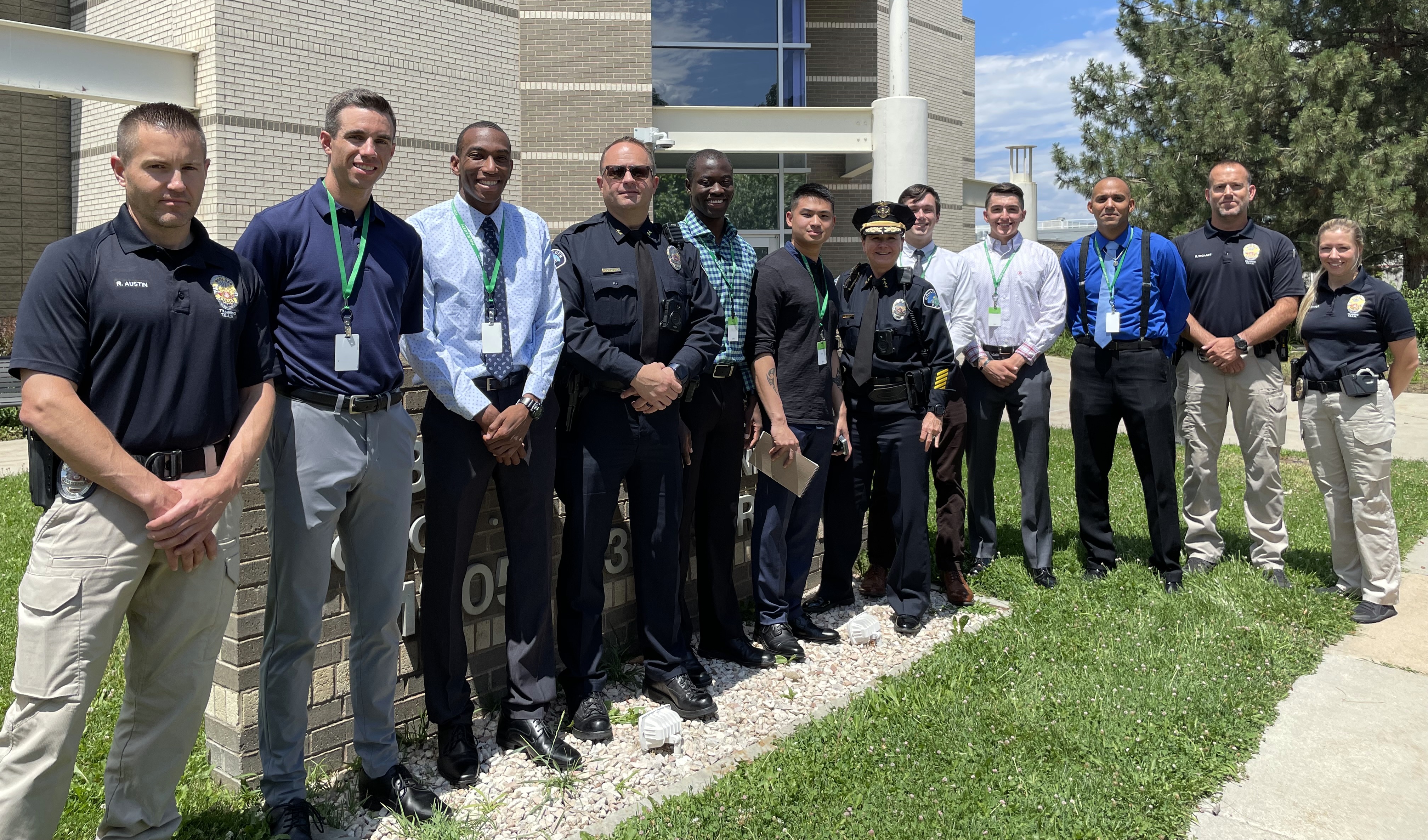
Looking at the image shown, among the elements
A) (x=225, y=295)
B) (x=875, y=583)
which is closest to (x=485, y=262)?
(x=225, y=295)

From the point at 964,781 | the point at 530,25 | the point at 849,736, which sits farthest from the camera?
the point at 530,25

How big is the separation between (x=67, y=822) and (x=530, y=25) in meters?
17.1

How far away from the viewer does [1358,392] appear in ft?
17.7

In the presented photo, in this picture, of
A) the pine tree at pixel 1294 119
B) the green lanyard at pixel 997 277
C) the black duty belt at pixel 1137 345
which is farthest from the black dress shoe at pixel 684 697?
the pine tree at pixel 1294 119

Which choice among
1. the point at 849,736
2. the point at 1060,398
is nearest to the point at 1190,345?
the point at 849,736

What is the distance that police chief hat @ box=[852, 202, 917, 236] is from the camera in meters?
5.21

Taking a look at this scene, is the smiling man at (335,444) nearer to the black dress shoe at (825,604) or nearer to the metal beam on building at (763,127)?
the black dress shoe at (825,604)

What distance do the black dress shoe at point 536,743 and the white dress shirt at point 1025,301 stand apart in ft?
11.7

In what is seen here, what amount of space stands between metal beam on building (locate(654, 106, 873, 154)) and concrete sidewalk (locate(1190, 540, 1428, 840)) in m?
14.7

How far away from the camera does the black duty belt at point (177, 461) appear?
2592 millimetres

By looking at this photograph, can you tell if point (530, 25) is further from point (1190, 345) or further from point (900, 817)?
point (900, 817)

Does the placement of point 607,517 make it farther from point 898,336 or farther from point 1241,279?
point 1241,279

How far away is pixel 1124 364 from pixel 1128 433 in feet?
1.43

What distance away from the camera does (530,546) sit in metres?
3.76
